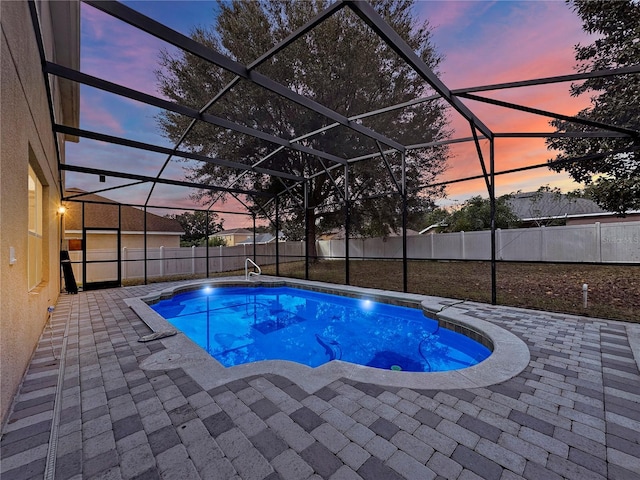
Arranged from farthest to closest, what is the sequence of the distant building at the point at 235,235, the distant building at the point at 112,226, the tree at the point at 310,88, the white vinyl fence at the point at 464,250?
the distant building at the point at 235,235 → the distant building at the point at 112,226 → the tree at the point at 310,88 → the white vinyl fence at the point at 464,250

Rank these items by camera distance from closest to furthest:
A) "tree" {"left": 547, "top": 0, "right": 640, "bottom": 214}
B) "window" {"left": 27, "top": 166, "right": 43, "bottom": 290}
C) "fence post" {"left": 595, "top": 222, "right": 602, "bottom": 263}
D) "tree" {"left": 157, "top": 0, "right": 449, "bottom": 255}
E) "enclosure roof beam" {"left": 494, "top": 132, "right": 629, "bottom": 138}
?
"window" {"left": 27, "top": 166, "right": 43, "bottom": 290} → "enclosure roof beam" {"left": 494, "top": 132, "right": 629, "bottom": 138} → "tree" {"left": 547, "top": 0, "right": 640, "bottom": 214} → "fence post" {"left": 595, "top": 222, "right": 602, "bottom": 263} → "tree" {"left": 157, "top": 0, "right": 449, "bottom": 255}

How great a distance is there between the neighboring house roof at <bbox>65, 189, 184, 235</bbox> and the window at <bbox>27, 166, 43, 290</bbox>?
9.10 meters

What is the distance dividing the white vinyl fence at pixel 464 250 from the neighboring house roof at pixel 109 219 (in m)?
3.31

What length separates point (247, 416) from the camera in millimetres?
1856

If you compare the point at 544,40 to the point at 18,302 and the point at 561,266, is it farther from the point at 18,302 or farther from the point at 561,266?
the point at 18,302

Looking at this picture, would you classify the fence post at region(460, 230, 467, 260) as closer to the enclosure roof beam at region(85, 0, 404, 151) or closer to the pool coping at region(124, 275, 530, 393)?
the pool coping at region(124, 275, 530, 393)

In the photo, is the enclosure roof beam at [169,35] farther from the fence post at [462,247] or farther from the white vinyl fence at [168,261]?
the fence post at [462,247]

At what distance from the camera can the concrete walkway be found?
4.69 feet

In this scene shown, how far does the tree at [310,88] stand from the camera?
29.5ft

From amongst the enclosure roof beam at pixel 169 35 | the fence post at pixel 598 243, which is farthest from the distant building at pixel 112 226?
the fence post at pixel 598 243

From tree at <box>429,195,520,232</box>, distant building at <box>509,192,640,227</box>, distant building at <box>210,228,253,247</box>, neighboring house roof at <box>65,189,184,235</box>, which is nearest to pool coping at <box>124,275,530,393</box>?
tree at <box>429,195,520,232</box>

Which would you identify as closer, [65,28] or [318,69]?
[65,28]

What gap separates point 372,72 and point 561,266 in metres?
9.33

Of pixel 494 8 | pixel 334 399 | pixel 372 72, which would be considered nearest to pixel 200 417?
pixel 334 399
